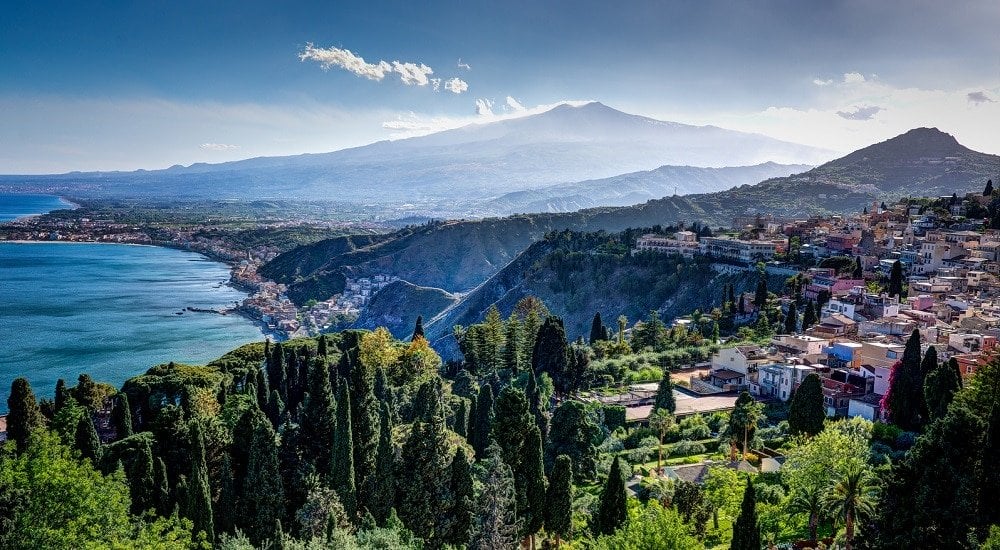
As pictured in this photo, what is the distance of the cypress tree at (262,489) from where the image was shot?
17.9m

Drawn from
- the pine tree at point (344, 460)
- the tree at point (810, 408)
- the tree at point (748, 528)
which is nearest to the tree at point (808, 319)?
the tree at point (810, 408)

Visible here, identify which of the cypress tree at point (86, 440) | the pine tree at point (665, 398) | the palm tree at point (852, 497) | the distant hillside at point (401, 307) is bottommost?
the distant hillside at point (401, 307)

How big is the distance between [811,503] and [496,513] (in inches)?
343

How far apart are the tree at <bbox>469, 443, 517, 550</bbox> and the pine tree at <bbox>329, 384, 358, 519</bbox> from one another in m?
4.47

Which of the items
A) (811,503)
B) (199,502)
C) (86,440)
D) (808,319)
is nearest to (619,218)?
(808,319)

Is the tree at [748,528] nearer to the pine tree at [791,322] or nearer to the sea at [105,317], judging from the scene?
the pine tree at [791,322]

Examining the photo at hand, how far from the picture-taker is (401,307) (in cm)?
9556

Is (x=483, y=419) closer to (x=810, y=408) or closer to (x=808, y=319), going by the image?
(x=810, y=408)

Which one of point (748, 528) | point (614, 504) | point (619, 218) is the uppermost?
point (619, 218)

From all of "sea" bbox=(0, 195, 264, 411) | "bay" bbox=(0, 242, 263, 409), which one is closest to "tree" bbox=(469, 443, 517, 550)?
"sea" bbox=(0, 195, 264, 411)

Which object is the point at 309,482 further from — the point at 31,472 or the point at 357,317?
the point at 357,317

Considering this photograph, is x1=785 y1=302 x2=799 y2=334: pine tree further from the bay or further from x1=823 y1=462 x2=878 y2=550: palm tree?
the bay

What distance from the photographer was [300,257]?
5276 inches

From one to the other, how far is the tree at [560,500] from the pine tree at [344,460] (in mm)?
5847
